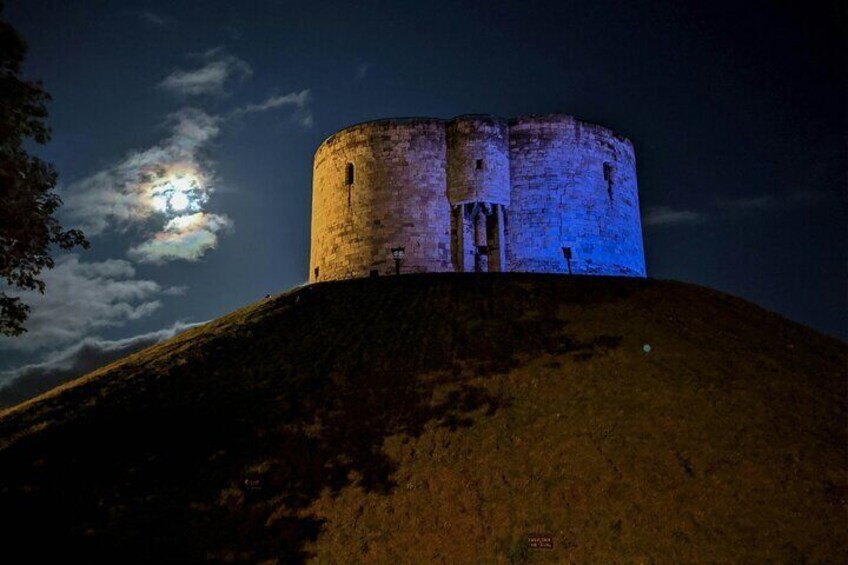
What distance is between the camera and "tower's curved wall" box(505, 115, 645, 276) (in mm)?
33812

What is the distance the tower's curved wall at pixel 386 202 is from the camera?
110 ft

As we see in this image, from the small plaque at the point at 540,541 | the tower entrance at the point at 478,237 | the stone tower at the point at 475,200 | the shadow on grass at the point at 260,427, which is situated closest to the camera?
the small plaque at the point at 540,541

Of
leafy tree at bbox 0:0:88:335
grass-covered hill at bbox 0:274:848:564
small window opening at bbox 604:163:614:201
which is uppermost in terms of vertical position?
small window opening at bbox 604:163:614:201

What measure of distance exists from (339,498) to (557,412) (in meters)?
5.78

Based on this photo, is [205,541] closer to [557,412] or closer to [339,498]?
[339,498]

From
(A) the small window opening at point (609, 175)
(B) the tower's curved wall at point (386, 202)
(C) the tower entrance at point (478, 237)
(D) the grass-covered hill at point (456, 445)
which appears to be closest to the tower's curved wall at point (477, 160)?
(C) the tower entrance at point (478, 237)

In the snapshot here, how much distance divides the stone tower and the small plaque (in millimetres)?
21606

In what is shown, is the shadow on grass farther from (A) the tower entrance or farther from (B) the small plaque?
(A) the tower entrance

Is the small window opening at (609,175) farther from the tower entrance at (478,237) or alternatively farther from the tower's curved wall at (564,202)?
the tower entrance at (478,237)

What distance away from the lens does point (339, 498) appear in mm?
14000

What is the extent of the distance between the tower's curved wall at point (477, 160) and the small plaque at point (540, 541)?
2343 cm

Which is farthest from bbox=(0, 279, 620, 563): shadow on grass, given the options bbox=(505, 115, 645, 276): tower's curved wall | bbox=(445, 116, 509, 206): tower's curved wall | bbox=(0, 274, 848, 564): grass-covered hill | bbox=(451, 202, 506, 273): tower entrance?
bbox=(445, 116, 509, 206): tower's curved wall

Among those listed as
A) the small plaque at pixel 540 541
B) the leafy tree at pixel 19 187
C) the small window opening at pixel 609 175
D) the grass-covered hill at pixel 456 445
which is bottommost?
the small plaque at pixel 540 541

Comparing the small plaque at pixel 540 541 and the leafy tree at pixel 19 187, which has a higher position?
the leafy tree at pixel 19 187
